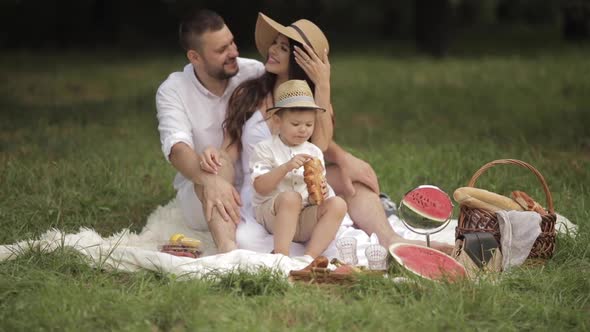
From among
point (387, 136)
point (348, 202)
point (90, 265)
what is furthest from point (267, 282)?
point (387, 136)

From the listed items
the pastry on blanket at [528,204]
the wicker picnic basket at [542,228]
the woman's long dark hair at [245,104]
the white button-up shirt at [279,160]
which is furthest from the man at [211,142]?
the pastry on blanket at [528,204]

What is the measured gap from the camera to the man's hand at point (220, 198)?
15.9 ft

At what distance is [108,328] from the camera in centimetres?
359

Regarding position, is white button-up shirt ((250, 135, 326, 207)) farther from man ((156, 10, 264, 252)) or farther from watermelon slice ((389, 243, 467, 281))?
watermelon slice ((389, 243, 467, 281))

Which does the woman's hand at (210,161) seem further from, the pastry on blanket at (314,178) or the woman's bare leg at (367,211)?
the woman's bare leg at (367,211)

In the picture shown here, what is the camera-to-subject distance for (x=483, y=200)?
466cm

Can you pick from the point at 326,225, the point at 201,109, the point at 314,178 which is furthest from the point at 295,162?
the point at 201,109

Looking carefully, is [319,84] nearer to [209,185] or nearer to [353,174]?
[353,174]

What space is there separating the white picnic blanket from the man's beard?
992 mm

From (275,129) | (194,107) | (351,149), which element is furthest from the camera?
(351,149)

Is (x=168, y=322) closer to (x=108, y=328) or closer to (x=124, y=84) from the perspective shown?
(x=108, y=328)

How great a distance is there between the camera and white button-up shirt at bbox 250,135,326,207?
186 inches

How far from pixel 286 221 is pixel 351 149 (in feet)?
10.8

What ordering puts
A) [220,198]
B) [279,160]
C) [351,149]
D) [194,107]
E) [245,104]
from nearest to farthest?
[279,160], [220,198], [245,104], [194,107], [351,149]
